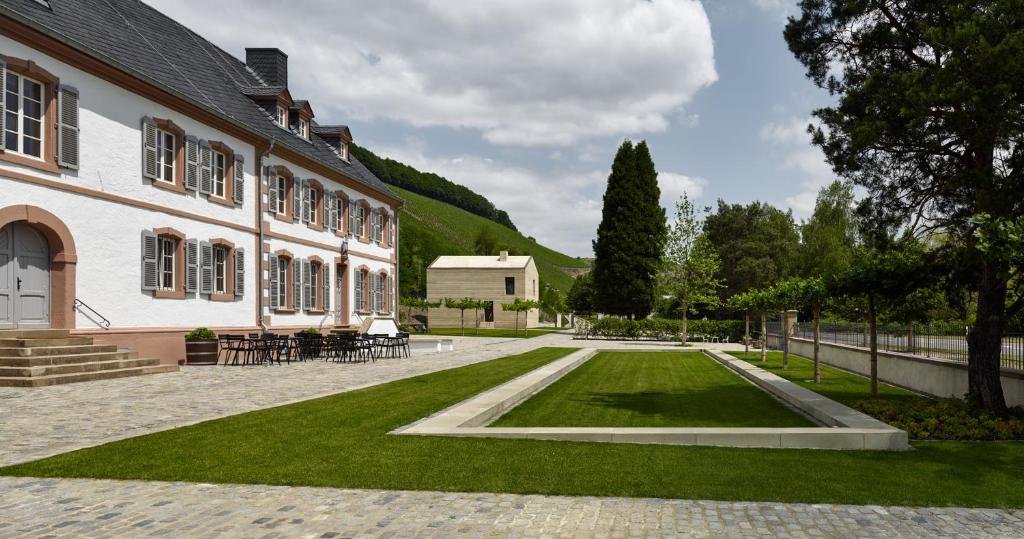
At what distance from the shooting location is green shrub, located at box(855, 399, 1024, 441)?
9.88m

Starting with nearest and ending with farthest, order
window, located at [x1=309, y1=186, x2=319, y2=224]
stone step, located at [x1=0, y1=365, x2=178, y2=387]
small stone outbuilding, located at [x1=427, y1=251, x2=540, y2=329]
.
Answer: stone step, located at [x1=0, y1=365, x2=178, y2=387], window, located at [x1=309, y1=186, x2=319, y2=224], small stone outbuilding, located at [x1=427, y1=251, x2=540, y2=329]

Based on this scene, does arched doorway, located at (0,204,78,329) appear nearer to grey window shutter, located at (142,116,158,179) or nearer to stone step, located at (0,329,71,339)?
stone step, located at (0,329,71,339)

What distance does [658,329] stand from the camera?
1868 inches

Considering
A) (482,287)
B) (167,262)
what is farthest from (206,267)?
(482,287)

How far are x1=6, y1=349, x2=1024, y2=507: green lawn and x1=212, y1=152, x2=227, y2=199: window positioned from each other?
49.1 feet

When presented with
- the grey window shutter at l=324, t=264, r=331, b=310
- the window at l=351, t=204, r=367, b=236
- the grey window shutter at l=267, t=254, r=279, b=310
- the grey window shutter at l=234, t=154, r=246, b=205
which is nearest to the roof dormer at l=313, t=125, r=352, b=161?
the window at l=351, t=204, r=367, b=236

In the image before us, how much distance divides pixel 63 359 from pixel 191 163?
7.75m

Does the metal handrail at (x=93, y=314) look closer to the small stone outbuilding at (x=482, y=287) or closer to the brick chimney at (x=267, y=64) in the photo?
the brick chimney at (x=267, y=64)

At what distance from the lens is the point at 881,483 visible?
6.91 metres

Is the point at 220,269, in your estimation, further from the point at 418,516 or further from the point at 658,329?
the point at 658,329

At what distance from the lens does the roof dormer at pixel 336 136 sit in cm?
3419

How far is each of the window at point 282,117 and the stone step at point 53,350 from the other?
13.9 m

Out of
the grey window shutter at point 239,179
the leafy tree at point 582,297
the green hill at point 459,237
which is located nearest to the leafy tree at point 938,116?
the grey window shutter at point 239,179

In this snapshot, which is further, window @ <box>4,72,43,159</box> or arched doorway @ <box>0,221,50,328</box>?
arched doorway @ <box>0,221,50,328</box>
